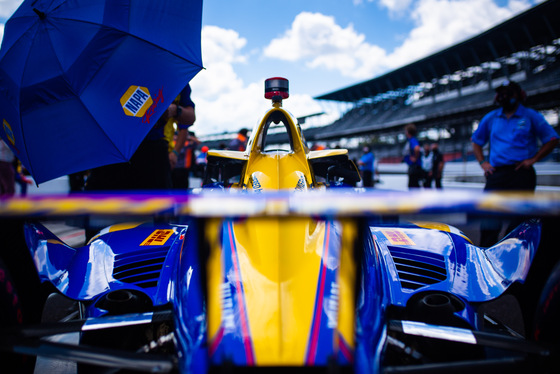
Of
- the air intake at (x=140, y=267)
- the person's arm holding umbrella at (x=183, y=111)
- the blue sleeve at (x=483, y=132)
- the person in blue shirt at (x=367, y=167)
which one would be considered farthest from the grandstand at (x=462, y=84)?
the air intake at (x=140, y=267)

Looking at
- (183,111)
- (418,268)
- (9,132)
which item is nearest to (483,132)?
(418,268)

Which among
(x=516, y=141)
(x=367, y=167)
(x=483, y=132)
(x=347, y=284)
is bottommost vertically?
(x=347, y=284)

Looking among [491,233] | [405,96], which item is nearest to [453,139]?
[405,96]

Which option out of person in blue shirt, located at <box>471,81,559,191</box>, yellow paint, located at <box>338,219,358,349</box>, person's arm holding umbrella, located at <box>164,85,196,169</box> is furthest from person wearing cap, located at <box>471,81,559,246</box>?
person's arm holding umbrella, located at <box>164,85,196,169</box>

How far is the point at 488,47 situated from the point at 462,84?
4862 mm

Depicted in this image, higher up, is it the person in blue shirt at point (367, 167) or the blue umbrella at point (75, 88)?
the blue umbrella at point (75, 88)

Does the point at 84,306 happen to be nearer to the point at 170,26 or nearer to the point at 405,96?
the point at 170,26

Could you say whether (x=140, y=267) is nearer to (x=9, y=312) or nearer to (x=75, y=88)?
(x=9, y=312)

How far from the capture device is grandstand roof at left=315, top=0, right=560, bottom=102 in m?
25.3

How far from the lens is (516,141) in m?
3.50

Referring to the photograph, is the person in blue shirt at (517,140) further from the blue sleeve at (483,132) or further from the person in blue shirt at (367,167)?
the person in blue shirt at (367,167)

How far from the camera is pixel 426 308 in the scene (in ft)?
4.91

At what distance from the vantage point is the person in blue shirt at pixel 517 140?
3.48 m

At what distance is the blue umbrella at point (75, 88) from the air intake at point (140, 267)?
21.9 inches
